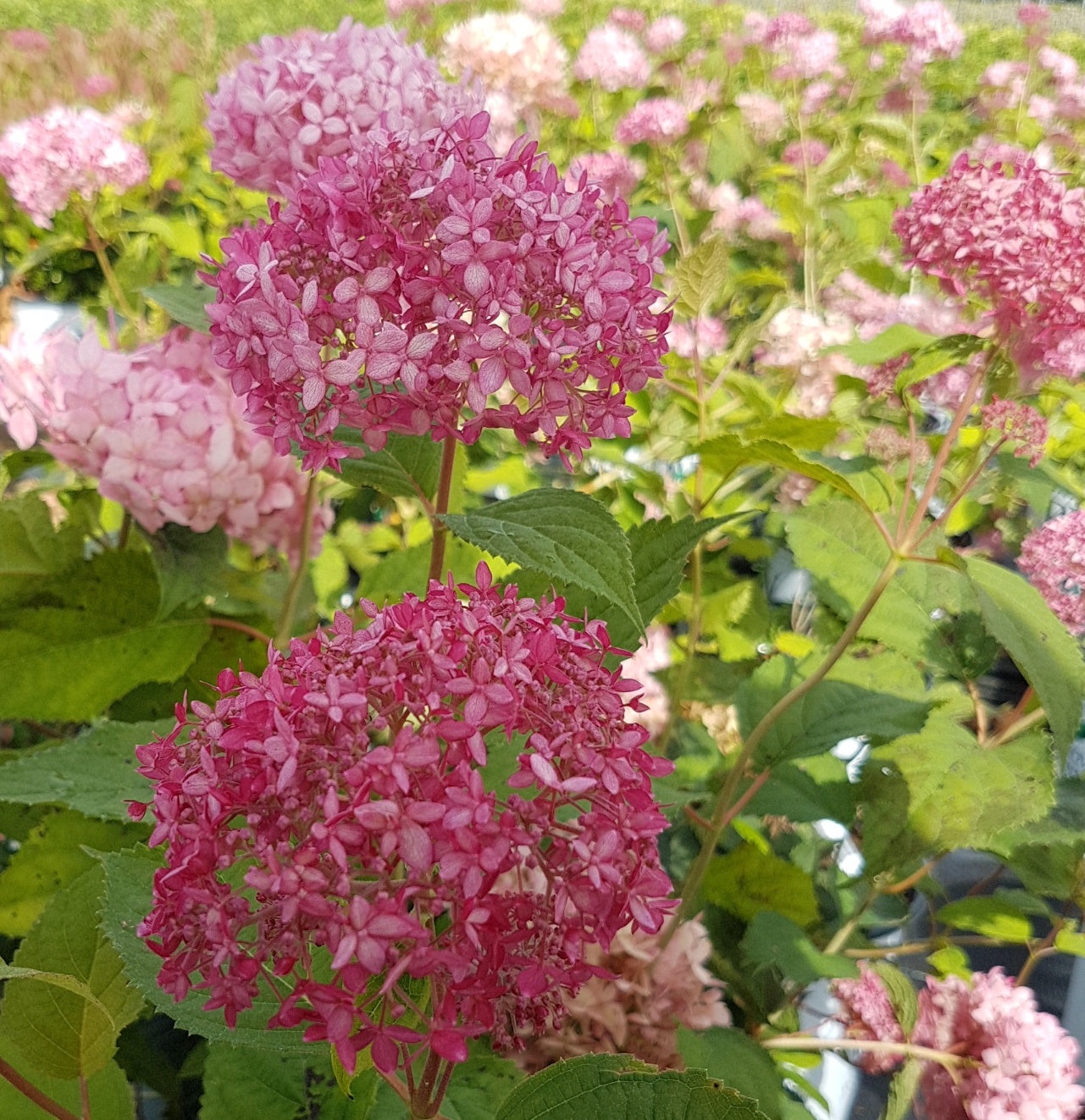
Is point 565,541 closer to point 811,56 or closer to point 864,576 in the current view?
point 864,576

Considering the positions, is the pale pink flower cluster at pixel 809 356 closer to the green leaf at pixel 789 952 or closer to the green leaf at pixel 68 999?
the green leaf at pixel 789 952

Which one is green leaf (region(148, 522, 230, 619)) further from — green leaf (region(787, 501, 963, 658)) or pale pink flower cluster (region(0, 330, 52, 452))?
green leaf (region(787, 501, 963, 658))

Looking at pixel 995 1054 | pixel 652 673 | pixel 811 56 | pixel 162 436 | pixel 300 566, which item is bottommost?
pixel 652 673

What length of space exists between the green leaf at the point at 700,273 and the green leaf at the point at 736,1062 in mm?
563

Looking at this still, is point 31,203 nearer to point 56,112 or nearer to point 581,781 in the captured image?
point 56,112

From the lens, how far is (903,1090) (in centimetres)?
71

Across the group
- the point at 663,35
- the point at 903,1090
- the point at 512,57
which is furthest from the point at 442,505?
the point at 663,35

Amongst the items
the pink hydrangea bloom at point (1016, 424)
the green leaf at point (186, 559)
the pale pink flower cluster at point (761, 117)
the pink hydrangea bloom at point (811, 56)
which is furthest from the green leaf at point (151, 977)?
the pink hydrangea bloom at point (811, 56)

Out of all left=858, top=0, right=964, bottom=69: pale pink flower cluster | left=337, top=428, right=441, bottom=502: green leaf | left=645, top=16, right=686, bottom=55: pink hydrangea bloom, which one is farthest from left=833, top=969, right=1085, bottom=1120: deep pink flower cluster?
left=645, top=16, right=686, bottom=55: pink hydrangea bloom

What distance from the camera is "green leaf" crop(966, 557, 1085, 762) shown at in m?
0.57

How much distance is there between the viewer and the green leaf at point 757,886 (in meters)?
0.82

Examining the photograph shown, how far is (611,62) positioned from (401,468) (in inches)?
72.2

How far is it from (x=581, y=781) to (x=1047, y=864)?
63 centimetres

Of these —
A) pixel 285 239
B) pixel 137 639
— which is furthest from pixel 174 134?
pixel 285 239
